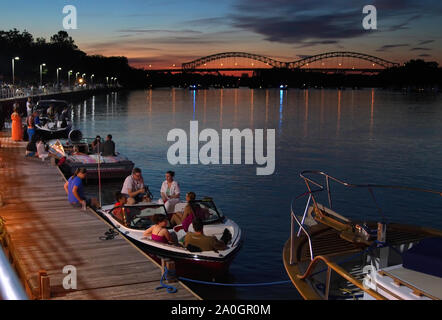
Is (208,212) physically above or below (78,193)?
below

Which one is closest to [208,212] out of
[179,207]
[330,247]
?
[179,207]

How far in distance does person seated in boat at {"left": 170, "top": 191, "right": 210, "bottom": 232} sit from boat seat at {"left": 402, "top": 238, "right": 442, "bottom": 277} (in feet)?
17.8

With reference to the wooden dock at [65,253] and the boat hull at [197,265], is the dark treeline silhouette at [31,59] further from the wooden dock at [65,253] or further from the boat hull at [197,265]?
the boat hull at [197,265]

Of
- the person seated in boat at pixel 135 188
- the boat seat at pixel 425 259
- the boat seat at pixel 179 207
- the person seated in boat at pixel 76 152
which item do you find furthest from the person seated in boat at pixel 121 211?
the person seated in boat at pixel 76 152

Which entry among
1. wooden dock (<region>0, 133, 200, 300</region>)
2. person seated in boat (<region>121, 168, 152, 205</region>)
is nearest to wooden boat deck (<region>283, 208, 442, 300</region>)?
wooden dock (<region>0, 133, 200, 300</region>)

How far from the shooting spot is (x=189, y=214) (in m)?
10.8

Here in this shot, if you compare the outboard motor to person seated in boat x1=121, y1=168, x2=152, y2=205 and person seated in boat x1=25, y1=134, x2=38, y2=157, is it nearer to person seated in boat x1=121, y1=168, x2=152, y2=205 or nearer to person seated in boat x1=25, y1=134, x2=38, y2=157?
person seated in boat x1=25, y1=134, x2=38, y2=157

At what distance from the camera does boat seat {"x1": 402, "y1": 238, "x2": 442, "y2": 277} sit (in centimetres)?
608

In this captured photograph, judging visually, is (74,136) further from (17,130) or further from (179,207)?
(179,207)

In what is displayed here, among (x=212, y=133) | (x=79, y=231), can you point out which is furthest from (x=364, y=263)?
(x=212, y=133)

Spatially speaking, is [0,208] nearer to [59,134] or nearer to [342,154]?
[59,134]

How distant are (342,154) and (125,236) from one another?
2668 centimetres

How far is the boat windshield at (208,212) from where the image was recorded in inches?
444

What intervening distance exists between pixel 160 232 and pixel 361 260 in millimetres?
4212
